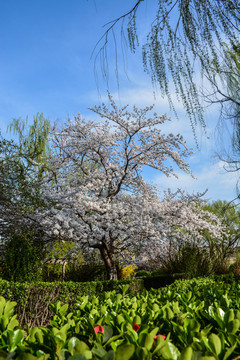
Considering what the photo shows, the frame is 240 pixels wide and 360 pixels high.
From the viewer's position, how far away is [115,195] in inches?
480

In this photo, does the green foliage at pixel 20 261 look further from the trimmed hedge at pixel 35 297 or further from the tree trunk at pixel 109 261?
the tree trunk at pixel 109 261

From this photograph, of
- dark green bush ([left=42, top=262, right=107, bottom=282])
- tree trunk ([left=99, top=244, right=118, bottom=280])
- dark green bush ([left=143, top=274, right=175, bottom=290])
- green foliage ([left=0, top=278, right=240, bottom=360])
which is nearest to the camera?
green foliage ([left=0, top=278, right=240, bottom=360])

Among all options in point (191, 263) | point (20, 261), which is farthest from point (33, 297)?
point (191, 263)

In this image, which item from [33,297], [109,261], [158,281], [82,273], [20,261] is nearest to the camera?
[33,297]

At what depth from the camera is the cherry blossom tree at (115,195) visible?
10.5 metres

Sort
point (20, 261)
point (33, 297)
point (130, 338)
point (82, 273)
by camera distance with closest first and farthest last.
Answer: point (130, 338)
point (33, 297)
point (20, 261)
point (82, 273)

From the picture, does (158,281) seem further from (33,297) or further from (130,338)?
(130,338)

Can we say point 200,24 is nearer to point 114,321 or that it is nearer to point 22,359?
point 114,321

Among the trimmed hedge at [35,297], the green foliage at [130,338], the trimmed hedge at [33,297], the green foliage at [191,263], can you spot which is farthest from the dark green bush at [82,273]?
the green foliage at [130,338]

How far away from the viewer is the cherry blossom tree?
10.5 meters

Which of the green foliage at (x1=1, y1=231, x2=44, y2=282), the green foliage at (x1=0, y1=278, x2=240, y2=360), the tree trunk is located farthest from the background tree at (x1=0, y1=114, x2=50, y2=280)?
the green foliage at (x1=0, y1=278, x2=240, y2=360)

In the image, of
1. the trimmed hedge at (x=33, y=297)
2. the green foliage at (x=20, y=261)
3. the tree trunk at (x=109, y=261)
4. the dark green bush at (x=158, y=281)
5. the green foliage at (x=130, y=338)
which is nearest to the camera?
the green foliage at (x=130, y=338)

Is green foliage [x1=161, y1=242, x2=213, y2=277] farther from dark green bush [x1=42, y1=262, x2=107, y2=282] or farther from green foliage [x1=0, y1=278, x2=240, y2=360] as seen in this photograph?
green foliage [x1=0, y1=278, x2=240, y2=360]

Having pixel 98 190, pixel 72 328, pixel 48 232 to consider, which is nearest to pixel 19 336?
pixel 72 328
